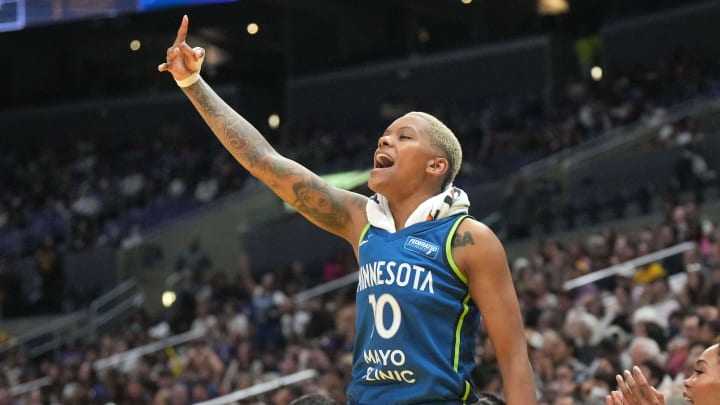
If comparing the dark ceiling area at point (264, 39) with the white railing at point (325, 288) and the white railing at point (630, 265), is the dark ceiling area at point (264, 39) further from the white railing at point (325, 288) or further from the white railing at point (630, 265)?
the white railing at point (630, 265)

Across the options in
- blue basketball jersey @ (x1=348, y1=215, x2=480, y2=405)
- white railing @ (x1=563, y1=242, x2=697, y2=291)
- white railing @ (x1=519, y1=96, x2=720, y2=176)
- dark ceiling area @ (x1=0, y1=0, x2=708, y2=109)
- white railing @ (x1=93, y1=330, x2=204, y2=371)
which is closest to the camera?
blue basketball jersey @ (x1=348, y1=215, x2=480, y2=405)

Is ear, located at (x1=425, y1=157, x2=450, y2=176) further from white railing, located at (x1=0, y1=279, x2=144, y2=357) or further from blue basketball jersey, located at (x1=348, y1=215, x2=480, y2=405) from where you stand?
white railing, located at (x1=0, y1=279, x2=144, y2=357)

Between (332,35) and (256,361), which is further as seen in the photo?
(332,35)

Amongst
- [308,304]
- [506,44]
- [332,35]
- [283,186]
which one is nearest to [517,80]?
[506,44]

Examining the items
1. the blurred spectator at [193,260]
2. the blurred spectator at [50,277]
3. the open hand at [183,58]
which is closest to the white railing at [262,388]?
the open hand at [183,58]

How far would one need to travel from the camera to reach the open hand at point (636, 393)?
11.6 feet

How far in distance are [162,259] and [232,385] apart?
27.2 ft

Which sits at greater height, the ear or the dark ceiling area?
the dark ceiling area

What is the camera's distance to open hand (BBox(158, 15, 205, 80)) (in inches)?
168

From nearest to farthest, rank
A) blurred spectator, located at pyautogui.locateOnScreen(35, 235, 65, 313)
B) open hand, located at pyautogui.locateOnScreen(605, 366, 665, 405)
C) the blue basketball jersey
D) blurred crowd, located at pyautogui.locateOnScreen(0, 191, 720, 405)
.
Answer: open hand, located at pyautogui.locateOnScreen(605, 366, 665, 405), the blue basketball jersey, blurred crowd, located at pyautogui.locateOnScreen(0, 191, 720, 405), blurred spectator, located at pyautogui.locateOnScreen(35, 235, 65, 313)

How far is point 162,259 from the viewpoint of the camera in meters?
20.6

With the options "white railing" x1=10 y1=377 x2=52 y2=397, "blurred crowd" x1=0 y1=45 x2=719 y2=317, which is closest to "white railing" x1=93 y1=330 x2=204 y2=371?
"white railing" x1=10 y1=377 x2=52 y2=397

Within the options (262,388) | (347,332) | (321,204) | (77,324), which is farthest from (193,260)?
(321,204)

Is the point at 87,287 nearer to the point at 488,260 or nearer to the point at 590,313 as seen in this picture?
the point at 590,313
